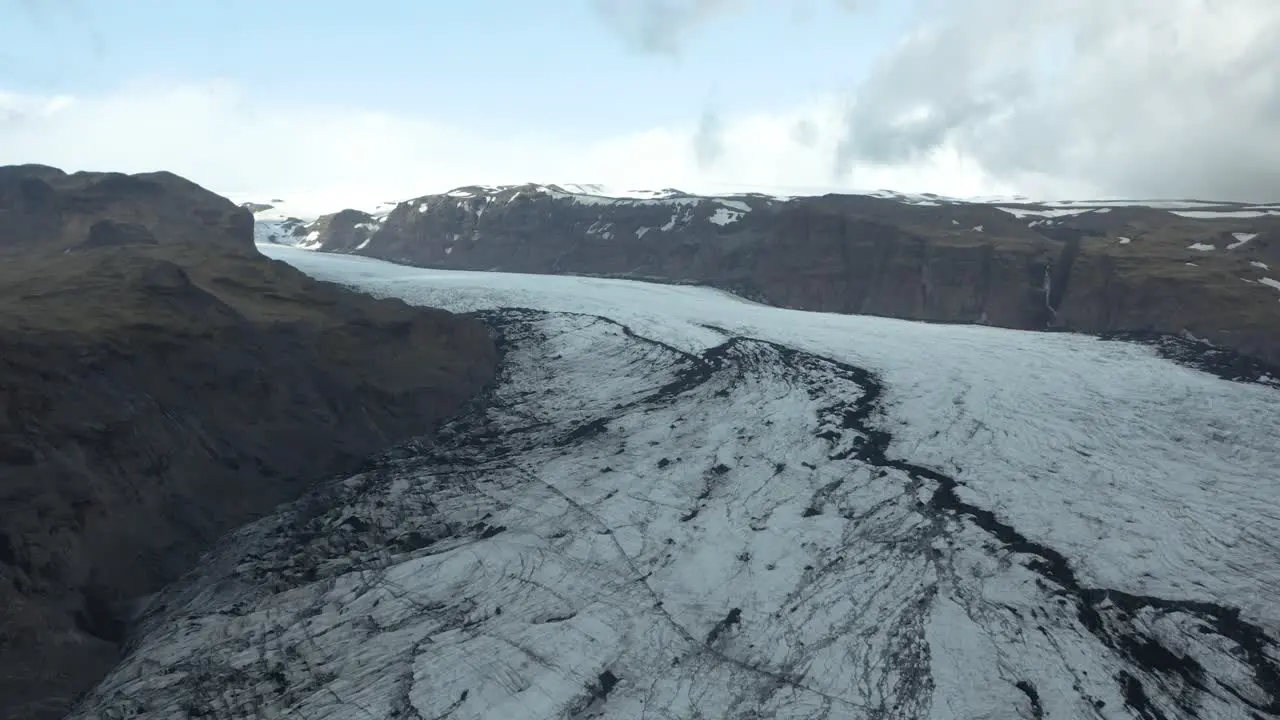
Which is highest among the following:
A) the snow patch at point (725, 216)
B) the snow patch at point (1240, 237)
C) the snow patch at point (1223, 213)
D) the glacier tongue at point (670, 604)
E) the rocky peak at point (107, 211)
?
the rocky peak at point (107, 211)

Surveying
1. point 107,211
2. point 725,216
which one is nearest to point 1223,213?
point 725,216

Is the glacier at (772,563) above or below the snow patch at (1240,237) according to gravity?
below

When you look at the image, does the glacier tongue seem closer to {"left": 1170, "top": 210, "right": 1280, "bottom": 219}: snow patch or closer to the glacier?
the glacier

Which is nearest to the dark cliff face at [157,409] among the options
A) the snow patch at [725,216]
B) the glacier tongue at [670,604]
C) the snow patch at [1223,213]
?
the glacier tongue at [670,604]

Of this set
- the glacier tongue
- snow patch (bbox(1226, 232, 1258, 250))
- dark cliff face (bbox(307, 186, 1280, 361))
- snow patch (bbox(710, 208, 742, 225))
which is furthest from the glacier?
snow patch (bbox(710, 208, 742, 225))

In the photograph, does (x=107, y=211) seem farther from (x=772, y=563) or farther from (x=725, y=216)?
(x=725, y=216)

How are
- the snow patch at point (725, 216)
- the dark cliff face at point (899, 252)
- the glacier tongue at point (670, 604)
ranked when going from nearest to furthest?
the glacier tongue at point (670, 604), the dark cliff face at point (899, 252), the snow patch at point (725, 216)

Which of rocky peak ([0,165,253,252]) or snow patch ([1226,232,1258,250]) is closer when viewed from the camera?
rocky peak ([0,165,253,252])

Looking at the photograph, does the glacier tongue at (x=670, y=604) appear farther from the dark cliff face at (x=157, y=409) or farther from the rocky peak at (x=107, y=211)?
the rocky peak at (x=107, y=211)

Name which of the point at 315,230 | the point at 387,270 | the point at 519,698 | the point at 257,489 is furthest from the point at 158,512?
the point at 315,230
